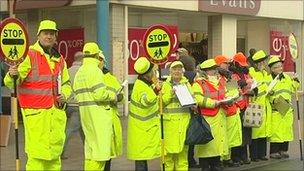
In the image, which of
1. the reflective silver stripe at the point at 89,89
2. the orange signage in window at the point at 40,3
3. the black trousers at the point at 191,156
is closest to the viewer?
the reflective silver stripe at the point at 89,89

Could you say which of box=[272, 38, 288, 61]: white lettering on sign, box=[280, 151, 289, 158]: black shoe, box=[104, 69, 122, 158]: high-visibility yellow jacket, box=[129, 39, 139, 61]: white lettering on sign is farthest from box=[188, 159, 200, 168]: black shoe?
box=[272, 38, 288, 61]: white lettering on sign

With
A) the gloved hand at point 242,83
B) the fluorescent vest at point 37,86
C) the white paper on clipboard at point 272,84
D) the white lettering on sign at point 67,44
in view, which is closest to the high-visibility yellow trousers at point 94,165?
the fluorescent vest at point 37,86

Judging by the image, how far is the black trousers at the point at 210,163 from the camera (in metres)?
9.68

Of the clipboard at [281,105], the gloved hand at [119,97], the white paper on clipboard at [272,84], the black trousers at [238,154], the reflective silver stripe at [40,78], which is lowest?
the black trousers at [238,154]

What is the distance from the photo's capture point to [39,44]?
24.4ft

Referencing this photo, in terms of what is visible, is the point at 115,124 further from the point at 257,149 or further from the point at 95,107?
the point at 257,149

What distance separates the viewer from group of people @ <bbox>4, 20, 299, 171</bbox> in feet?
24.0

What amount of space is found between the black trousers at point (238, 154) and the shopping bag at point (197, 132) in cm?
190

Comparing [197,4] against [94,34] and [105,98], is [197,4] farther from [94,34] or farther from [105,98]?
[105,98]

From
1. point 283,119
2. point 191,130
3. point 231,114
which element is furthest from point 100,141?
point 283,119

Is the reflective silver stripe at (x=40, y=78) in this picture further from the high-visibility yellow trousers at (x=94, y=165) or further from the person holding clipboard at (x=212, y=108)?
the person holding clipboard at (x=212, y=108)

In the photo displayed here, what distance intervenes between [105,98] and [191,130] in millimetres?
1635

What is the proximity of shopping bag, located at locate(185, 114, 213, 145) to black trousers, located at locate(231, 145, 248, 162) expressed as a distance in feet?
6.24

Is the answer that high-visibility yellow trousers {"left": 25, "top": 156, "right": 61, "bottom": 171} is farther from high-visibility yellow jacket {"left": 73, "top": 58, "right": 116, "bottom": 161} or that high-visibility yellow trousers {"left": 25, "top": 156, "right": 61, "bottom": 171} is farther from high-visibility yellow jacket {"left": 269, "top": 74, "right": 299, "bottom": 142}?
high-visibility yellow jacket {"left": 269, "top": 74, "right": 299, "bottom": 142}
